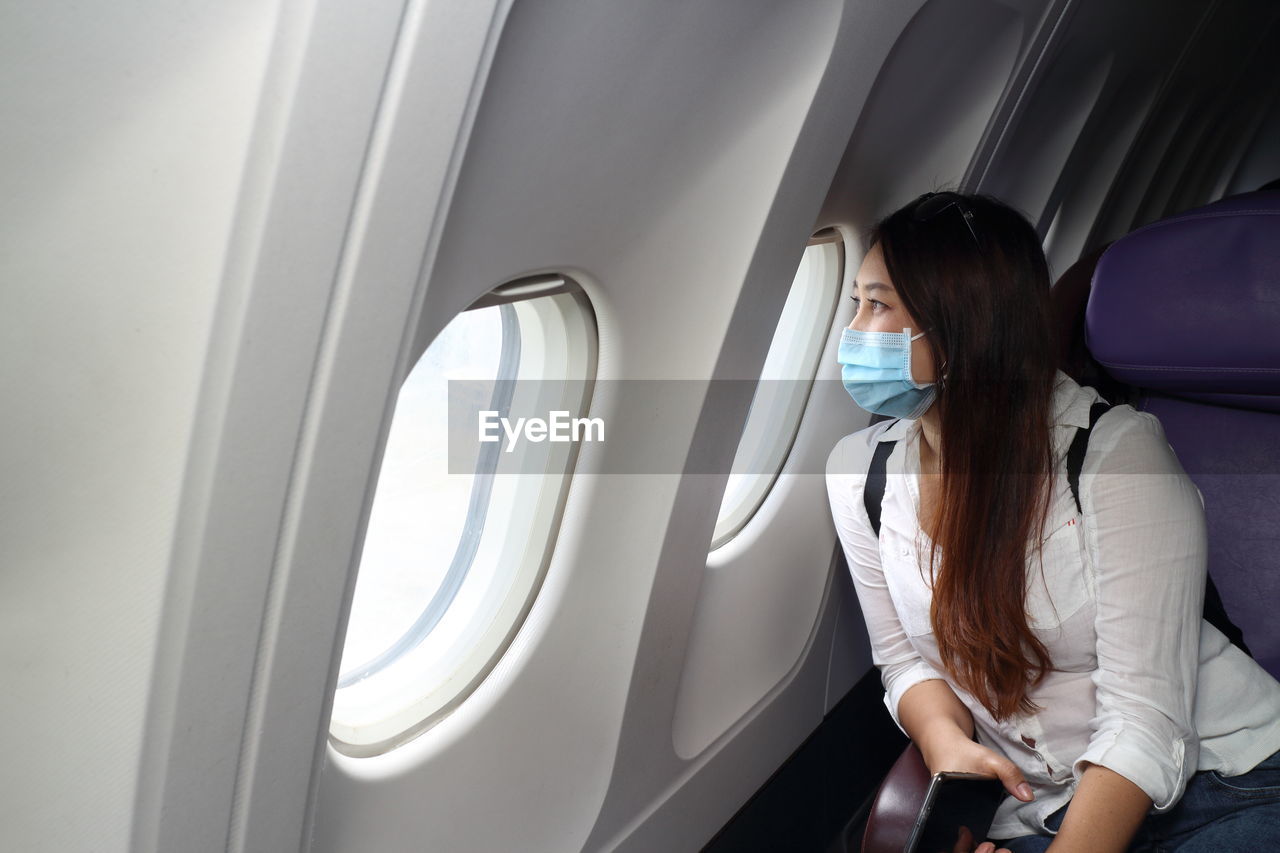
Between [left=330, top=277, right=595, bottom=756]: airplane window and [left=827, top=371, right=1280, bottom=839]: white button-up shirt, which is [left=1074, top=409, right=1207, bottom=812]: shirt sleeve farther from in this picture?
[left=330, top=277, right=595, bottom=756]: airplane window

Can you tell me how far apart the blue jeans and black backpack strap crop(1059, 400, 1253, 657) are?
10.1 inches

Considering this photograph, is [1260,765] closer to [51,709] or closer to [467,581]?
[467,581]

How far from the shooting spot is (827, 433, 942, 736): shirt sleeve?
232 centimetres

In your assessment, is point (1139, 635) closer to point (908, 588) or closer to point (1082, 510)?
point (1082, 510)

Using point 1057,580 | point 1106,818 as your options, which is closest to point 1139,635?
point 1057,580

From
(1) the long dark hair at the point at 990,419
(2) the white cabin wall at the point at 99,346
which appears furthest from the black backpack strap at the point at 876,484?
(2) the white cabin wall at the point at 99,346

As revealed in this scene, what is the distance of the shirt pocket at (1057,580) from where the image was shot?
1.93 meters

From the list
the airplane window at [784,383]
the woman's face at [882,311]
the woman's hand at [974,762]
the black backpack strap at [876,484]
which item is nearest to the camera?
the woman's hand at [974,762]

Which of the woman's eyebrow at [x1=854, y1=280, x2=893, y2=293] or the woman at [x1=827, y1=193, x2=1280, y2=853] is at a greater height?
the woman's eyebrow at [x1=854, y1=280, x2=893, y2=293]

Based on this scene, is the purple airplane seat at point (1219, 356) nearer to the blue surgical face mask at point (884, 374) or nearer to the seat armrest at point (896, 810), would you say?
the blue surgical face mask at point (884, 374)

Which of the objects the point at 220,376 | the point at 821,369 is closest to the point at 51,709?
the point at 220,376

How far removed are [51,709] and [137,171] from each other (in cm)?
69

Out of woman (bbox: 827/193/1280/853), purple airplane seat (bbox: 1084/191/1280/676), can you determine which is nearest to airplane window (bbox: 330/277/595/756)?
woman (bbox: 827/193/1280/853)

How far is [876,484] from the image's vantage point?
7.50 feet
